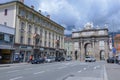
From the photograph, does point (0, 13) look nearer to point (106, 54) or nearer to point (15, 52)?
point (15, 52)

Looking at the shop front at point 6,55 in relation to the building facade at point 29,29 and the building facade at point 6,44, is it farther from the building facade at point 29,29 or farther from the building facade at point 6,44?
the building facade at point 29,29

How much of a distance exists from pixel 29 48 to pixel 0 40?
39.5ft

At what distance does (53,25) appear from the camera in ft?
207

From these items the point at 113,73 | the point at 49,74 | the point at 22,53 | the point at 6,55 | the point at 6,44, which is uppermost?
the point at 6,44

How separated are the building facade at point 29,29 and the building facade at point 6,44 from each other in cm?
173

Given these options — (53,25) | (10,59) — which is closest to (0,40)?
(10,59)

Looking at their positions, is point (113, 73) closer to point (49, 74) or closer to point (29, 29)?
point (49, 74)

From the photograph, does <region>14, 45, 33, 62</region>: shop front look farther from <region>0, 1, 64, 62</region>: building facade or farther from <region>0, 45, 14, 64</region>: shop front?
<region>0, 45, 14, 64</region>: shop front

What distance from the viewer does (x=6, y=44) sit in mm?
36594

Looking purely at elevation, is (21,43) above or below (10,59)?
above

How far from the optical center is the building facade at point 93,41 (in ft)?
297

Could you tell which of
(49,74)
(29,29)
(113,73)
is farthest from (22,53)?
(113,73)

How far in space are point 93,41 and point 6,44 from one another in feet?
203

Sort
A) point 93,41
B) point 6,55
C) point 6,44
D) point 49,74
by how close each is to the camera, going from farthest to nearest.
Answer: point 93,41
point 6,55
point 6,44
point 49,74
